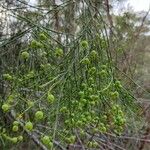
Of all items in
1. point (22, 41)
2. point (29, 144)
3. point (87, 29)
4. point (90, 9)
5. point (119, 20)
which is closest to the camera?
point (87, 29)

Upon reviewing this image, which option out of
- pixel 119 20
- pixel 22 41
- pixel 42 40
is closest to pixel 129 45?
pixel 119 20

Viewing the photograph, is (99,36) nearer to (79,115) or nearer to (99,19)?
(99,19)

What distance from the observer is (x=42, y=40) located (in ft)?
6.21

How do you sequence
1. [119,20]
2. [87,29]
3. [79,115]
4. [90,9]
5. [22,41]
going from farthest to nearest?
[119,20] → [22,41] → [90,9] → [87,29] → [79,115]

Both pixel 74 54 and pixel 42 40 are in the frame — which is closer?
pixel 74 54

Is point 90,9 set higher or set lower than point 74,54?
higher

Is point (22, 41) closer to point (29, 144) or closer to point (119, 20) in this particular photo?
point (29, 144)

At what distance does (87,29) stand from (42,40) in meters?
0.21

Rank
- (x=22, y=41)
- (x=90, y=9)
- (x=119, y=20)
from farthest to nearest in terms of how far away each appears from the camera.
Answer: (x=119, y=20) → (x=22, y=41) → (x=90, y=9)

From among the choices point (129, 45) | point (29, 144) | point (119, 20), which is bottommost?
point (29, 144)

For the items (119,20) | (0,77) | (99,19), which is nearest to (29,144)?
(0,77)

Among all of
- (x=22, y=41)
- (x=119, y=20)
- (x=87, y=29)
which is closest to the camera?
(x=87, y=29)

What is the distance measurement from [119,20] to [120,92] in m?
4.66

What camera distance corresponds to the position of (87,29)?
187 cm
